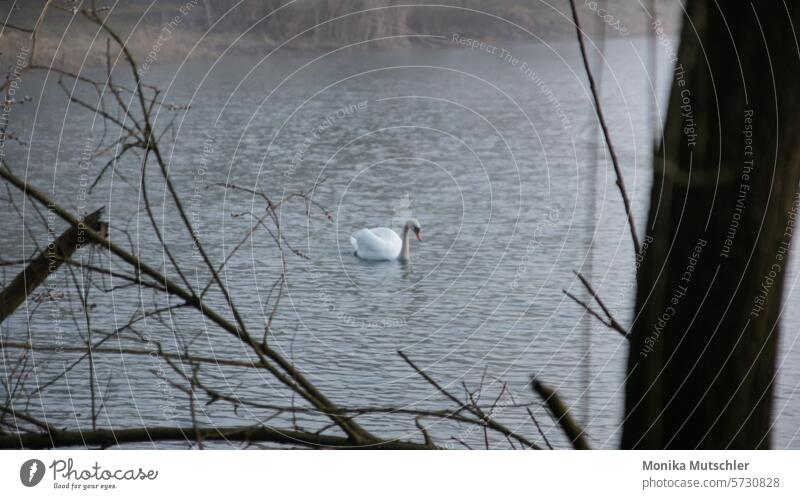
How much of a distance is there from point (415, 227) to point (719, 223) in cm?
684

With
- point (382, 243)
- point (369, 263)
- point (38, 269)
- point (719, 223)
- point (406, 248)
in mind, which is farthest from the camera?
point (406, 248)

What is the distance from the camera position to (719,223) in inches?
87.4

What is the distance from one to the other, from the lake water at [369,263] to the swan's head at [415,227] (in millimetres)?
122

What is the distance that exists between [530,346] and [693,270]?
4080 mm

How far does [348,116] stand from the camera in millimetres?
14016

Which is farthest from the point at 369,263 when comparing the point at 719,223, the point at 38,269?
the point at 719,223

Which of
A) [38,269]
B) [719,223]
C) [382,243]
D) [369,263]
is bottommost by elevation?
[38,269]

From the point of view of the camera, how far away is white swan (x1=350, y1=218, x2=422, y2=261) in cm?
840

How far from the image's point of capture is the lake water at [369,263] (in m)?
5.23

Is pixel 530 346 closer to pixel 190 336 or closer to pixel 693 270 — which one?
pixel 190 336

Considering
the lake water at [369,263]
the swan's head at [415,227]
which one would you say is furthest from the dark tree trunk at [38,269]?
the swan's head at [415,227]
